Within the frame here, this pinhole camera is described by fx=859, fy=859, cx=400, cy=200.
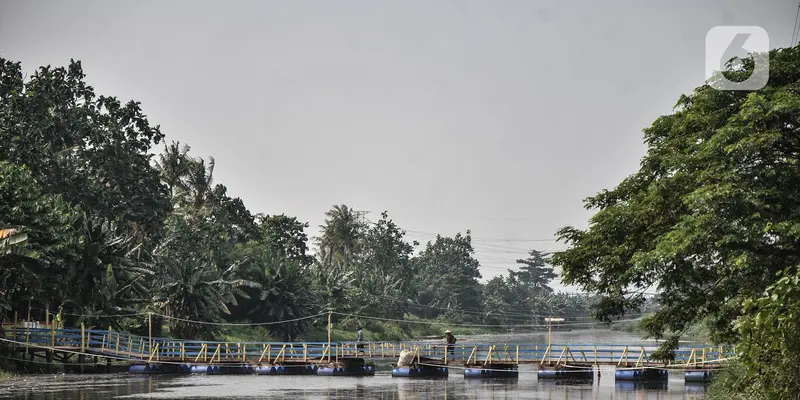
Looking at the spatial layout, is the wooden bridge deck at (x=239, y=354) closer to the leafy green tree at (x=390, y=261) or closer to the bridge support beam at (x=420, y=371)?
the bridge support beam at (x=420, y=371)

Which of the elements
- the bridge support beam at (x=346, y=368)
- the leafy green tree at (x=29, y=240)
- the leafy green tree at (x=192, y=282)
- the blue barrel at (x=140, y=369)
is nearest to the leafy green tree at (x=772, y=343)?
the bridge support beam at (x=346, y=368)

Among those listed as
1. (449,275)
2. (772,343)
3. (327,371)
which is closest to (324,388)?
(327,371)

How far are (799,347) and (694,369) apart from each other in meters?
29.9

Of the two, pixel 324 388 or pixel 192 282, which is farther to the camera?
pixel 192 282

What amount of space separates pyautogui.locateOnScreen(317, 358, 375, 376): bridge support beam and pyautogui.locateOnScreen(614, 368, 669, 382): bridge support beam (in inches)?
556

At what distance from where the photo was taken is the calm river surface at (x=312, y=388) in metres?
33.7

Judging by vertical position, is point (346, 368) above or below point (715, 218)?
below

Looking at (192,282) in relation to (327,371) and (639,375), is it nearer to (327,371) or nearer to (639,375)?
(327,371)

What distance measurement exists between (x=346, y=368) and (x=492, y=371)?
820 cm

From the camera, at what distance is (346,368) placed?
48250mm

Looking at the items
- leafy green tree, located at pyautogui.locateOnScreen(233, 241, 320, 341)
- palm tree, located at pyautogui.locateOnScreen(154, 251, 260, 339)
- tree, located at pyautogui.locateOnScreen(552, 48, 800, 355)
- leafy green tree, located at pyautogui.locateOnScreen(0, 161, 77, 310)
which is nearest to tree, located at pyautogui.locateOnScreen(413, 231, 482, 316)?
leafy green tree, located at pyautogui.locateOnScreen(233, 241, 320, 341)

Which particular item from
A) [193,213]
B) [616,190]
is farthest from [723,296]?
[193,213]

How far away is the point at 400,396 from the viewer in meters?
34.0

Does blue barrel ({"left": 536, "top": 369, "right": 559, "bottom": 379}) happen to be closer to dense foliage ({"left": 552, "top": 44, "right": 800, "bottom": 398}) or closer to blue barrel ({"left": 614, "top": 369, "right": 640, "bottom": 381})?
blue barrel ({"left": 614, "top": 369, "right": 640, "bottom": 381})
